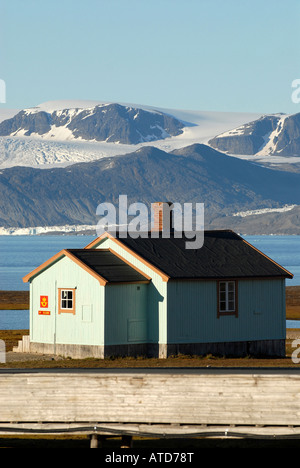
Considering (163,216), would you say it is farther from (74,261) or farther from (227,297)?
(74,261)

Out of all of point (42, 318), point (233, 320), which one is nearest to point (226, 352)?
point (233, 320)

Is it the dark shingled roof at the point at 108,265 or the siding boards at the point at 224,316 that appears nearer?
the dark shingled roof at the point at 108,265

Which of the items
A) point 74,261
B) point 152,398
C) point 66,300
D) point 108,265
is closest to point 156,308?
point 108,265

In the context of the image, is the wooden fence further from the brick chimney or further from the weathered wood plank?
the brick chimney

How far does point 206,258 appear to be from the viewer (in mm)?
51062

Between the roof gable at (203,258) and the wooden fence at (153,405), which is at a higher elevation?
the roof gable at (203,258)

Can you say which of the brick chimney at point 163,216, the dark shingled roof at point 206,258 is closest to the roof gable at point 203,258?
the dark shingled roof at point 206,258

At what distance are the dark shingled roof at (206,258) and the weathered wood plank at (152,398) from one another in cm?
2324

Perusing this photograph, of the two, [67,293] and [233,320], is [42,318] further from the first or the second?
[233,320]

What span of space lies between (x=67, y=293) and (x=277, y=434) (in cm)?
2627

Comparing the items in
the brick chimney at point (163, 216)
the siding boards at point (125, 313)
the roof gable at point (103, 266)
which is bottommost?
the siding boards at point (125, 313)

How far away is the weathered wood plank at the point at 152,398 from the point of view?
23.5 metres

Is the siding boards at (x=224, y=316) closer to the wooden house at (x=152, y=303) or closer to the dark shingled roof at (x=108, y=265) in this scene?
the wooden house at (x=152, y=303)
